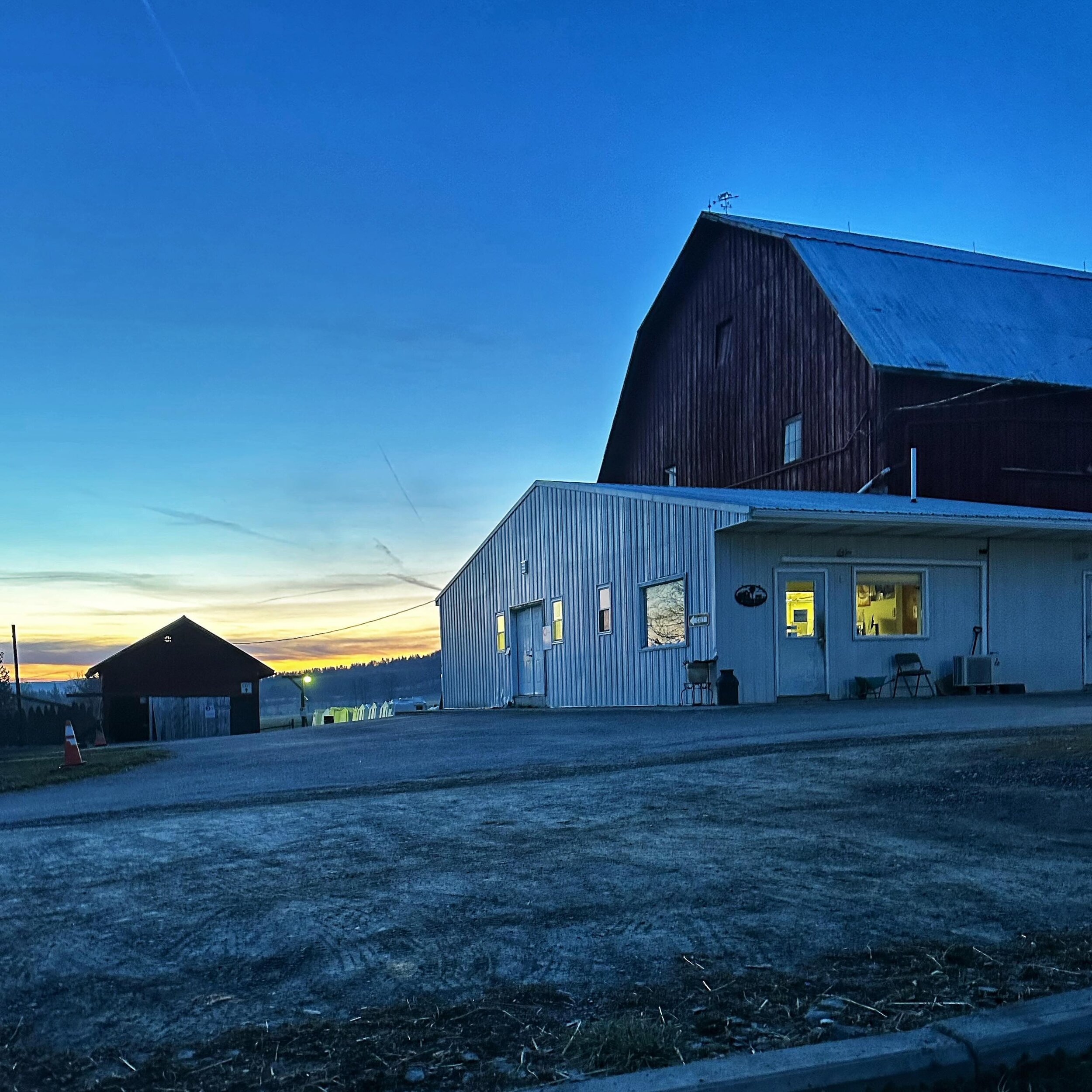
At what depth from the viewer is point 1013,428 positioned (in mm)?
24797

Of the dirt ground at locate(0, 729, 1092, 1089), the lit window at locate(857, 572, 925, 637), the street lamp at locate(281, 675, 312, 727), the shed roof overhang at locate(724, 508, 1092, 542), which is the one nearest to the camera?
the dirt ground at locate(0, 729, 1092, 1089)

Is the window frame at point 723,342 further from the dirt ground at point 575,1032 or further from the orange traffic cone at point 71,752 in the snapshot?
the dirt ground at point 575,1032

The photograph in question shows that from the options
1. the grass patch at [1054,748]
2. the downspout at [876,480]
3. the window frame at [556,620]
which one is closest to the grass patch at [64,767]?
the window frame at [556,620]

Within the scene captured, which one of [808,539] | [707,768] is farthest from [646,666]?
[707,768]

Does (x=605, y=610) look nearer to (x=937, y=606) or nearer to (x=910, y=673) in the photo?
(x=910, y=673)

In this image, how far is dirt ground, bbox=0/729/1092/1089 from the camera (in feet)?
10.8

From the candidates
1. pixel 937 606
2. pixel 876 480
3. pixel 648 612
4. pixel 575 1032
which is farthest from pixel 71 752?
pixel 876 480

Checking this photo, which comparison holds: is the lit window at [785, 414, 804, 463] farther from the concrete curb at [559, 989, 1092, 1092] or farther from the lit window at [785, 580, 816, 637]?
the concrete curb at [559, 989, 1092, 1092]

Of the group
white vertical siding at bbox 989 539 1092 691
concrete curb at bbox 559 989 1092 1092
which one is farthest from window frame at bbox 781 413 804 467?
concrete curb at bbox 559 989 1092 1092

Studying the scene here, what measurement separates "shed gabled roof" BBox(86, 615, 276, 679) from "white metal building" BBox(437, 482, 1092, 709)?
111ft

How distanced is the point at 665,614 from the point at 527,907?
15911 millimetres

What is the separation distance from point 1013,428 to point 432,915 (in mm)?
23453

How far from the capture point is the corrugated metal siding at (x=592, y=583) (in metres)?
19.1

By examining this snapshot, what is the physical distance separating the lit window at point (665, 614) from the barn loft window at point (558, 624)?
4.11 metres
